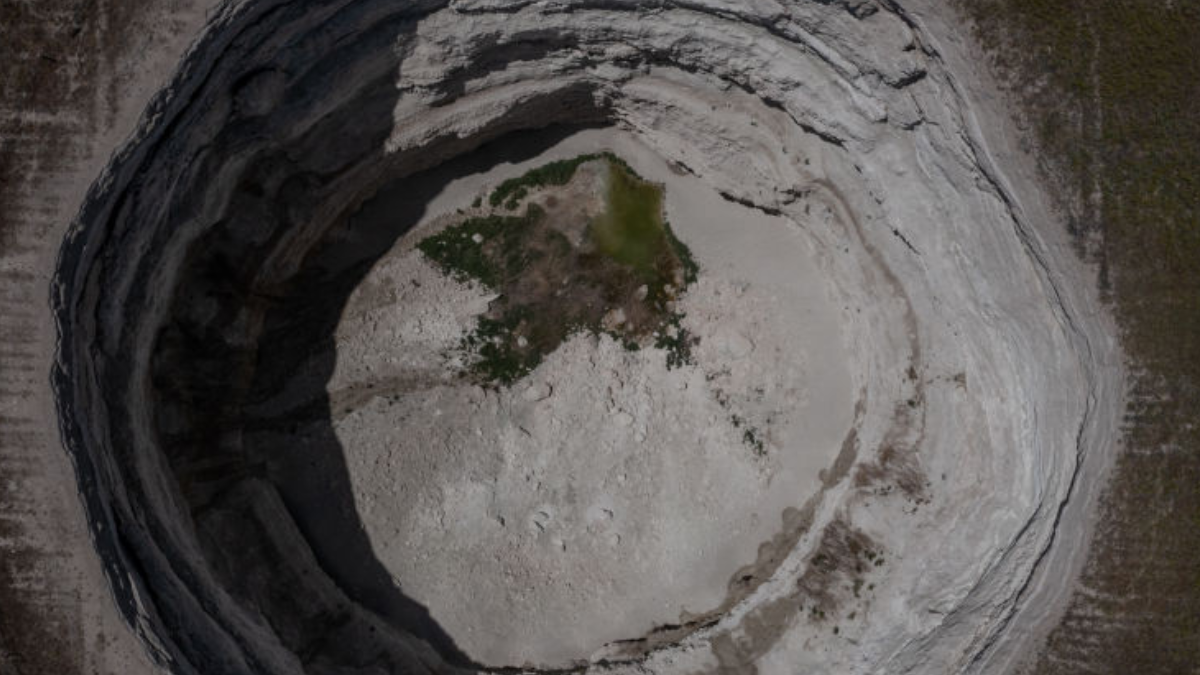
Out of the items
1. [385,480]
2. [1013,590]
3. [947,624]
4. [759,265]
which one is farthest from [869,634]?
[385,480]

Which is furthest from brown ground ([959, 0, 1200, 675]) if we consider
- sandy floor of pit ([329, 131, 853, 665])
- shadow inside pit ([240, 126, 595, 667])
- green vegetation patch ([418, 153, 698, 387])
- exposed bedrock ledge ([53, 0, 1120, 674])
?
shadow inside pit ([240, 126, 595, 667])

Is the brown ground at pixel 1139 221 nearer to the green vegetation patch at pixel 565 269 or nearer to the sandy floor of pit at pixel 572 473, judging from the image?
the sandy floor of pit at pixel 572 473

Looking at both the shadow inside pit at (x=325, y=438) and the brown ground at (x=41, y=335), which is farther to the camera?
the shadow inside pit at (x=325, y=438)

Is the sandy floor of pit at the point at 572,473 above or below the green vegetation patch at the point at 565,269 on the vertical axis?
below

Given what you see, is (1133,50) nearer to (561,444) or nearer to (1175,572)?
(1175,572)

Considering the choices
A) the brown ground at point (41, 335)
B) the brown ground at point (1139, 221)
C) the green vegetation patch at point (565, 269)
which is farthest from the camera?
the green vegetation patch at point (565, 269)

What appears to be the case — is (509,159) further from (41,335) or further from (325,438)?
(41,335)

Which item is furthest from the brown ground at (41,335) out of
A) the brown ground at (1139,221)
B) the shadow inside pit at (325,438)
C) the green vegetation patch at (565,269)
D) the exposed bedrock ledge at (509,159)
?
the brown ground at (1139,221)

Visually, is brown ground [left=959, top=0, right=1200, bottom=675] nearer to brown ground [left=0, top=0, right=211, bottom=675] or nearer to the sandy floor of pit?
the sandy floor of pit

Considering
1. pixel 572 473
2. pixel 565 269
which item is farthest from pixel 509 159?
pixel 572 473
